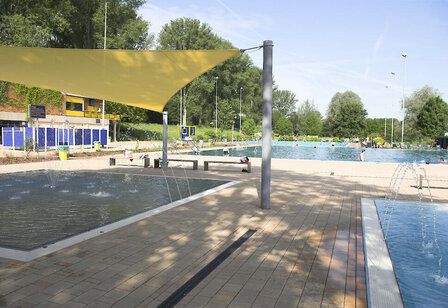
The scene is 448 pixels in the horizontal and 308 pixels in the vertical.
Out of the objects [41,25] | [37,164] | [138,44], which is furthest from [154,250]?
[138,44]

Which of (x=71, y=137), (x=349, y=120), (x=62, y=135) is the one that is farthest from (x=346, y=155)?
(x=349, y=120)

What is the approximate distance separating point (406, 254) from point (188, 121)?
67.2m

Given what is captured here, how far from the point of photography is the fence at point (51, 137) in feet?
87.5

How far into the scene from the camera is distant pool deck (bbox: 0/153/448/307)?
384 cm

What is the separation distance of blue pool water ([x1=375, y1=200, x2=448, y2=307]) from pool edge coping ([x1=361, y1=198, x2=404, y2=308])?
0.54ft

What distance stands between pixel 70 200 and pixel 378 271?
763cm

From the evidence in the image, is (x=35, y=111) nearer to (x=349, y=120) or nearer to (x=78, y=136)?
(x=78, y=136)

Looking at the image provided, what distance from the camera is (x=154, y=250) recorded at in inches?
212

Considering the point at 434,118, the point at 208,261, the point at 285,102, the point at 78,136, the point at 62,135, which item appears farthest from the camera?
the point at 285,102

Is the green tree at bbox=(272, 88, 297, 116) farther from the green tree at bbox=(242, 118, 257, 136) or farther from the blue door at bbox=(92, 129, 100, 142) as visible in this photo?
the blue door at bbox=(92, 129, 100, 142)

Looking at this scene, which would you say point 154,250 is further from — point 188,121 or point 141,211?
point 188,121

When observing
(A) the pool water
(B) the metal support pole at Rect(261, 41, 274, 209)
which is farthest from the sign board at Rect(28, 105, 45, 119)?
(B) the metal support pole at Rect(261, 41, 274, 209)

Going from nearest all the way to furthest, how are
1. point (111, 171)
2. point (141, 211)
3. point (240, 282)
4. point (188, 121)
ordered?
point (240, 282) → point (141, 211) → point (111, 171) → point (188, 121)

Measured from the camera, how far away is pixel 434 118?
59.5 metres
